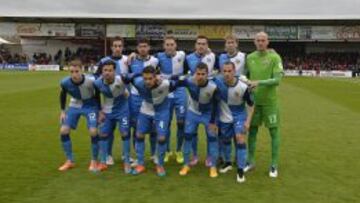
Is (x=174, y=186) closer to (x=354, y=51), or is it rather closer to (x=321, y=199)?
(x=321, y=199)

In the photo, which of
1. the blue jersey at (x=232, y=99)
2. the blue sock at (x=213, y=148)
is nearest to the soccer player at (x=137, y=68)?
the blue sock at (x=213, y=148)

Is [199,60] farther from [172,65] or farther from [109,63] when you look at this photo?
[109,63]

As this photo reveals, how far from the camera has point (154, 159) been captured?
1009 cm

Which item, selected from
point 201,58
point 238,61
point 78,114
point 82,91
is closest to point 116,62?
point 82,91

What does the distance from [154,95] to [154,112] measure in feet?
1.05

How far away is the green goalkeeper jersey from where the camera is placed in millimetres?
9117

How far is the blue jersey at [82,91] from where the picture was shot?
9352 mm

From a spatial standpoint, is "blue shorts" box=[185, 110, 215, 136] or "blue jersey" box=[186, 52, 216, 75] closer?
"blue shorts" box=[185, 110, 215, 136]

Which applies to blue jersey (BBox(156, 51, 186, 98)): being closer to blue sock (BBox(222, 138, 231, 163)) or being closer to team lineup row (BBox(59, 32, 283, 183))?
team lineup row (BBox(59, 32, 283, 183))

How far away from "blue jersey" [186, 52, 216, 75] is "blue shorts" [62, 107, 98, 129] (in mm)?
1790

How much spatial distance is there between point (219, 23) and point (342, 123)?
45.7m

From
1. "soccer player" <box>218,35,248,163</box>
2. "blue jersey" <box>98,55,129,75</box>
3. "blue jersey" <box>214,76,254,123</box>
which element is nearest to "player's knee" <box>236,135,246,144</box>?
"blue jersey" <box>214,76,254,123</box>

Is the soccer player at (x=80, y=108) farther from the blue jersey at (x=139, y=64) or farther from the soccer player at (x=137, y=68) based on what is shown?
the blue jersey at (x=139, y=64)

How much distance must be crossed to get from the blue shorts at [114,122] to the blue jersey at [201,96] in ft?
3.62
